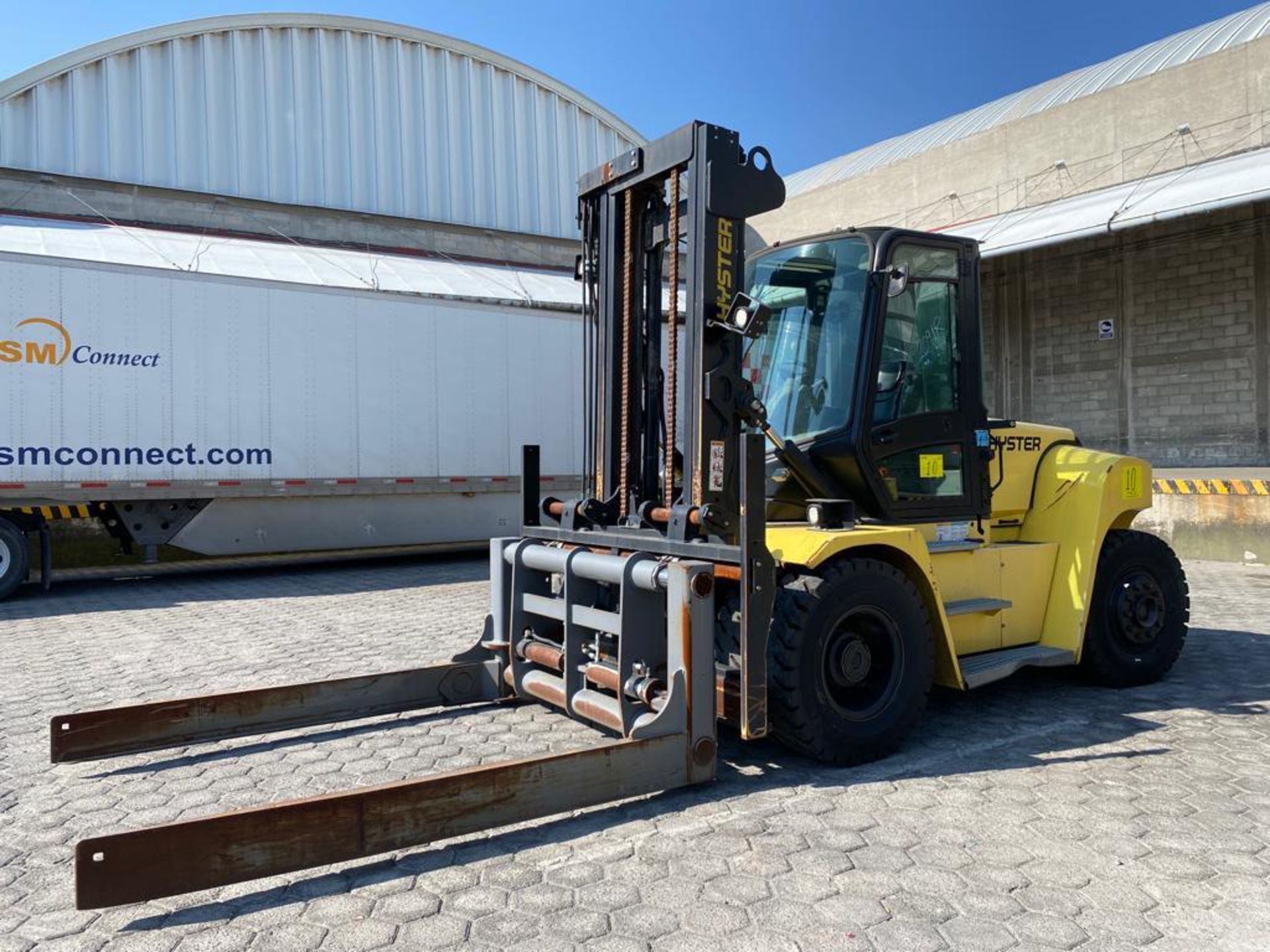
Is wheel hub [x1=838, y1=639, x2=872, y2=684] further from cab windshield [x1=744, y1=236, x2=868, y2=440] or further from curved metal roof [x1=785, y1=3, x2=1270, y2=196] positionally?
curved metal roof [x1=785, y1=3, x2=1270, y2=196]

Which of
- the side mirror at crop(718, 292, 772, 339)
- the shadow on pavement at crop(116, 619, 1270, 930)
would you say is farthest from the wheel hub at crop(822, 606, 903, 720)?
the side mirror at crop(718, 292, 772, 339)

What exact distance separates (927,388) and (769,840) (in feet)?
8.86

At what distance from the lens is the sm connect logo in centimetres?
1019

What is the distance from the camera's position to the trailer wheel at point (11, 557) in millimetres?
10445

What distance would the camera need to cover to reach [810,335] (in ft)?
16.5

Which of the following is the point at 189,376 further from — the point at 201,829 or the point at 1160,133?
the point at 1160,133

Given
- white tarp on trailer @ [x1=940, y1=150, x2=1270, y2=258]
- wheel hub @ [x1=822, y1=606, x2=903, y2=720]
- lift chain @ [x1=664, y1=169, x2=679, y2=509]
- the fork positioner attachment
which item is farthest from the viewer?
white tarp on trailer @ [x1=940, y1=150, x2=1270, y2=258]

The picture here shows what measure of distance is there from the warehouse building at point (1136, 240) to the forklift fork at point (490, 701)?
42.0 feet

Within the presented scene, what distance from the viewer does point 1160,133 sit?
58.3ft

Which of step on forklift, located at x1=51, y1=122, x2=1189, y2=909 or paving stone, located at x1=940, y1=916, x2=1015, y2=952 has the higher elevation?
step on forklift, located at x1=51, y1=122, x2=1189, y2=909

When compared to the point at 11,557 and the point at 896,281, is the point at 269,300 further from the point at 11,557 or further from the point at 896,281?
the point at 896,281

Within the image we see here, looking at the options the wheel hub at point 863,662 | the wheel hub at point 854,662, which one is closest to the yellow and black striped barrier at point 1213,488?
the wheel hub at point 863,662

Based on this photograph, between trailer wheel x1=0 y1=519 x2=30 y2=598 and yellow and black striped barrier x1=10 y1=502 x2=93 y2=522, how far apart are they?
0.22 m

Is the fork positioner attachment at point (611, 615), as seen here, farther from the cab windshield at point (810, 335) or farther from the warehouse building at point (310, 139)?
the warehouse building at point (310, 139)
